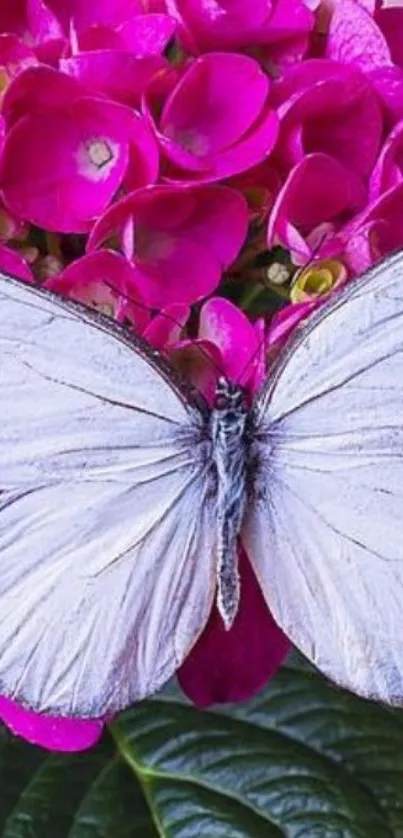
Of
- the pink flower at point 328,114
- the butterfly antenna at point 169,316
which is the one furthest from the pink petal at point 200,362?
the pink flower at point 328,114

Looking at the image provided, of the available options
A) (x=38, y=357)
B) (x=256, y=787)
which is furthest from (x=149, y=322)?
(x=256, y=787)

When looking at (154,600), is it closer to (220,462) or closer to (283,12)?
(220,462)

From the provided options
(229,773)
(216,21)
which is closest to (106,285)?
(216,21)

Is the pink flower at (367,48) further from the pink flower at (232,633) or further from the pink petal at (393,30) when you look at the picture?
the pink flower at (232,633)

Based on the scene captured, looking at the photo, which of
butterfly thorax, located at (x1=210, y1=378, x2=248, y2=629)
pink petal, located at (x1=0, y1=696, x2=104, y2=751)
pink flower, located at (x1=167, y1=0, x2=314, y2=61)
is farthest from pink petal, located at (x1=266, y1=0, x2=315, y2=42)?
pink petal, located at (x1=0, y1=696, x2=104, y2=751)

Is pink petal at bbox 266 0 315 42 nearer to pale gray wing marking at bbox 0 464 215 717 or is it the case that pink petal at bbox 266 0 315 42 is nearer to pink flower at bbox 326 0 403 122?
pink flower at bbox 326 0 403 122
